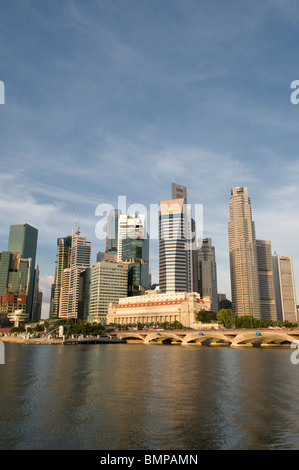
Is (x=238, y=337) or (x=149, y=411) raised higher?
(x=238, y=337)

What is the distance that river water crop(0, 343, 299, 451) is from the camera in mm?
29781

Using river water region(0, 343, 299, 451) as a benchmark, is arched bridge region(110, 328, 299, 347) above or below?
above

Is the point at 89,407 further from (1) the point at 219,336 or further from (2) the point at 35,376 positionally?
(1) the point at 219,336

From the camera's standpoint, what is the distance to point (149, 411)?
39188 millimetres

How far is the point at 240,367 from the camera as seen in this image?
254 ft

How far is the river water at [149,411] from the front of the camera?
97.7ft

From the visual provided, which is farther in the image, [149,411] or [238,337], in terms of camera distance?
[238,337]

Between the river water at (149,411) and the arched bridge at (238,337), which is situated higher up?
the arched bridge at (238,337)

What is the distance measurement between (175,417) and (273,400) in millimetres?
15080

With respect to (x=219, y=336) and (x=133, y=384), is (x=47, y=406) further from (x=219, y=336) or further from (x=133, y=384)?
(x=219, y=336)

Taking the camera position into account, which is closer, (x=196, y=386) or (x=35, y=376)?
(x=196, y=386)

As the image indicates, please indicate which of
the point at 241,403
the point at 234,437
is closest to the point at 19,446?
the point at 234,437

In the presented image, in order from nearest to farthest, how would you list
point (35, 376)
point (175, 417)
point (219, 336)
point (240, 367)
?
1. point (175, 417)
2. point (35, 376)
3. point (240, 367)
4. point (219, 336)

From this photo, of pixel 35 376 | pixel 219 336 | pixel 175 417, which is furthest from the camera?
pixel 219 336
